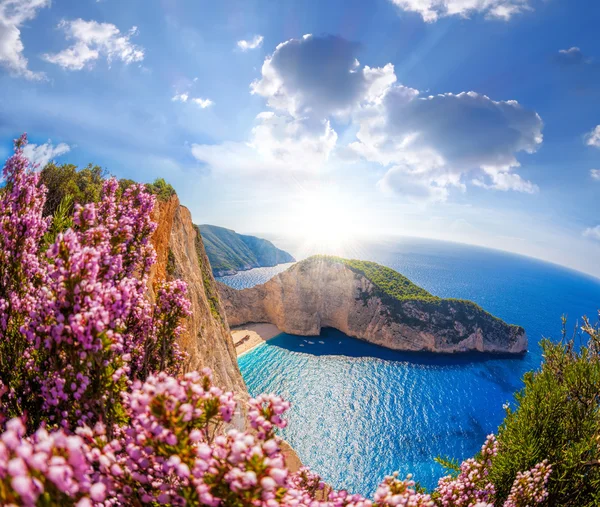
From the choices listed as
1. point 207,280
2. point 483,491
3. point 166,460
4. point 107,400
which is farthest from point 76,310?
point 207,280

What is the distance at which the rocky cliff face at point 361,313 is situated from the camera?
78250 mm

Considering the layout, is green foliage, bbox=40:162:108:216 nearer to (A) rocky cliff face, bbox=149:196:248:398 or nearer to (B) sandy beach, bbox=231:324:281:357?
(A) rocky cliff face, bbox=149:196:248:398

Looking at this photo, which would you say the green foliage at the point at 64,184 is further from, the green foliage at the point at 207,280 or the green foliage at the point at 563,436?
the green foliage at the point at 563,436

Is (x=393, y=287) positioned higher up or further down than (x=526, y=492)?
higher up

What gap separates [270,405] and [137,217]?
6.57 metres

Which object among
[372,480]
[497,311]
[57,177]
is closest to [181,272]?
[57,177]

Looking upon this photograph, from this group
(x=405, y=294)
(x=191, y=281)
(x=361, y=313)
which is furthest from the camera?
(x=405, y=294)

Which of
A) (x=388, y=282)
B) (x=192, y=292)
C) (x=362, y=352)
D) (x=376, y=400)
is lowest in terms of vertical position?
(x=376, y=400)

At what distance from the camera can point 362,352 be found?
75125mm

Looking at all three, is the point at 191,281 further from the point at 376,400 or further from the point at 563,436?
the point at 376,400

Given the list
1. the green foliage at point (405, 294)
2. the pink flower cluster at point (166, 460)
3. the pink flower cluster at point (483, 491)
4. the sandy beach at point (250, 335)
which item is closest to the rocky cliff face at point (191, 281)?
the pink flower cluster at point (483, 491)

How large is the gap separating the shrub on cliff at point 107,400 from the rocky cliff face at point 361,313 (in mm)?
77248

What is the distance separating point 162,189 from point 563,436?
117ft

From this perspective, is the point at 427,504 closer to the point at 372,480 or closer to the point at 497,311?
the point at 372,480
